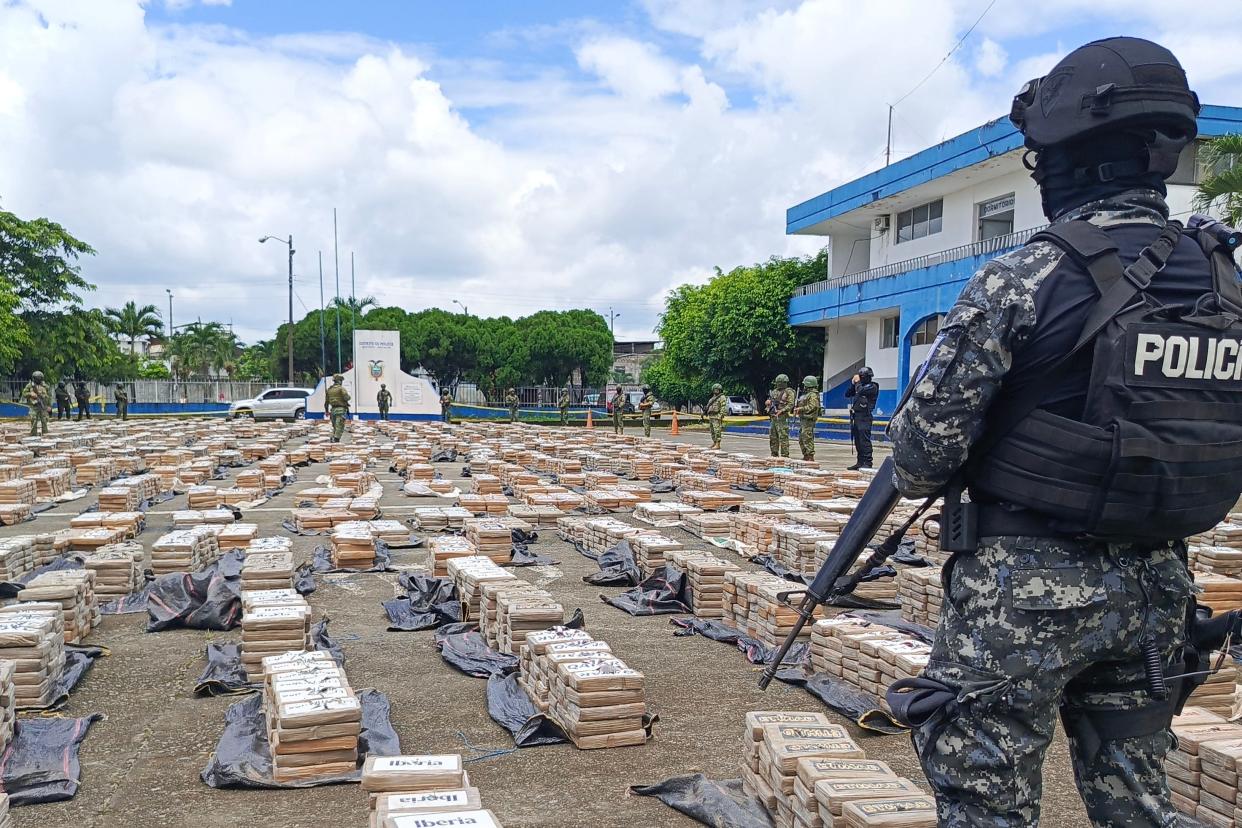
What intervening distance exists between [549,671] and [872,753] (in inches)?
72.1

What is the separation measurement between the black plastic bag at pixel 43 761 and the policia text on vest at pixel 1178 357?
4.79 metres

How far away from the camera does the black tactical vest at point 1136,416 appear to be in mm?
2207

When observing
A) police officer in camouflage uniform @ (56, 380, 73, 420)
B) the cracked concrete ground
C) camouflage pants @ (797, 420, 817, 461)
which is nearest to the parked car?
police officer in camouflage uniform @ (56, 380, 73, 420)

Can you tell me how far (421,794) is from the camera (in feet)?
11.2

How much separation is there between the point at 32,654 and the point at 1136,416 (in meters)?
5.86

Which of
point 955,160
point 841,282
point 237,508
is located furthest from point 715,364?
point 237,508

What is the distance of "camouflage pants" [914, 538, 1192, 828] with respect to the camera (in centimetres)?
230

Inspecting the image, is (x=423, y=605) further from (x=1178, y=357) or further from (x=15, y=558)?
(x=1178, y=357)

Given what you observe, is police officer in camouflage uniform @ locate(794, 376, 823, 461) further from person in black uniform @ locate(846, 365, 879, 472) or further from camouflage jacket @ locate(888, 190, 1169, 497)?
camouflage jacket @ locate(888, 190, 1169, 497)

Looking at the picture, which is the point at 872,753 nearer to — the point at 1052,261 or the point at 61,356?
the point at 1052,261

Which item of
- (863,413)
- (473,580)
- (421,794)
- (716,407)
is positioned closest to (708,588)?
(473,580)

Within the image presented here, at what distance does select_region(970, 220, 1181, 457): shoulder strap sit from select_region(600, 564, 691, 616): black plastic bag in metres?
Answer: 5.80

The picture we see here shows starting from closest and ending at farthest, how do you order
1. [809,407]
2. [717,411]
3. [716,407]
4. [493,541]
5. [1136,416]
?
1. [1136,416]
2. [493,541]
3. [809,407]
4. [716,407]
5. [717,411]

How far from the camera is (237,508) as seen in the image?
13430mm
